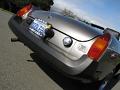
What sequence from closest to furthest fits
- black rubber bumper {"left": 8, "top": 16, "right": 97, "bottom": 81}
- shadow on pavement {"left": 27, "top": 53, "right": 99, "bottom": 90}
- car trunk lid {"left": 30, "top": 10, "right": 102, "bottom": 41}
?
black rubber bumper {"left": 8, "top": 16, "right": 97, "bottom": 81} → car trunk lid {"left": 30, "top": 10, "right": 102, "bottom": 41} → shadow on pavement {"left": 27, "top": 53, "right": 99, "bottom": 90}

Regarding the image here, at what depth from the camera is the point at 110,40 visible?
426cm

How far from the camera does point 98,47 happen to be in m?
4.10

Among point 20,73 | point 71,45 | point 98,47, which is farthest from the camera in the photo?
point 20,73

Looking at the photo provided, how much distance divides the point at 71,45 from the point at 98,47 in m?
0.49

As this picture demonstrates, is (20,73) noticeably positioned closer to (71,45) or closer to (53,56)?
(53,56)

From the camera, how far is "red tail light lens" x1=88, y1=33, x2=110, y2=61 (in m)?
4.06

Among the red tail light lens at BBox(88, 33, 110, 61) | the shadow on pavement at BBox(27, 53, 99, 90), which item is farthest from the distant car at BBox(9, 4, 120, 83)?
the shadow on pavement at BBox(27, 53, 99, 90)

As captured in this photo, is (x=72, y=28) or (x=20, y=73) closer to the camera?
(x=72, y=28)

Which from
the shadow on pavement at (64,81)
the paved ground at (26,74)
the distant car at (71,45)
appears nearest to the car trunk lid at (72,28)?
the distant car at (71,45)

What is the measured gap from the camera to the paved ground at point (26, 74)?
14.4 ft

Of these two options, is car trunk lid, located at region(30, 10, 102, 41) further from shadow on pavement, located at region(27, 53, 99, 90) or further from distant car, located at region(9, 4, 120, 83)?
shadow on pavement, located at region(27, 53, 99, 90)

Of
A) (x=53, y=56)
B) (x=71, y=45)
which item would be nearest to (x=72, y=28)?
(x=71, y=45)

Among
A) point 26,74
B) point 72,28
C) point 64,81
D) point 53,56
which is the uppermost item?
point 72,28

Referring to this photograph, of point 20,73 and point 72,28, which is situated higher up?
point 72,28
